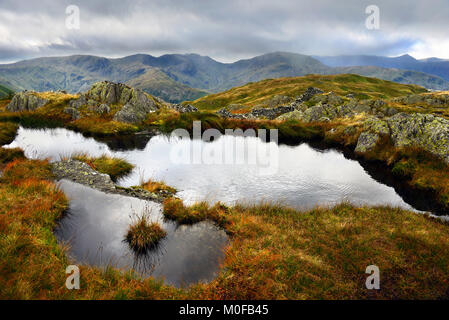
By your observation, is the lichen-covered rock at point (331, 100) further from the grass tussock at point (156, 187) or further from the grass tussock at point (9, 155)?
the grass tussock at point (9, 155)

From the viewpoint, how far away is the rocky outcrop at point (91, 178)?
17.8 m

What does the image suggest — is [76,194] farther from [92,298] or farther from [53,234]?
[92,298]

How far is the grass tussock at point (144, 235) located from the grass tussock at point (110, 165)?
11091 mm

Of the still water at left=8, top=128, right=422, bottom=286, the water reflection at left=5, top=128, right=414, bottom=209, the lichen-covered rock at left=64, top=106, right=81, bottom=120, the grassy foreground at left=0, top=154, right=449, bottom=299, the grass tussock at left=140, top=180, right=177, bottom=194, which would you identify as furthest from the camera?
Answer: the lichen-covered rock at left=64, top=106, right=81, bottom=120

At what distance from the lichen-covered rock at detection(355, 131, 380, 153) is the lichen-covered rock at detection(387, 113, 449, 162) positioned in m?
2.05

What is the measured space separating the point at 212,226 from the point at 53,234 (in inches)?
336

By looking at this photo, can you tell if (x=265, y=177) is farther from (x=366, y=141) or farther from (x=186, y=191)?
(x=366, y=141)

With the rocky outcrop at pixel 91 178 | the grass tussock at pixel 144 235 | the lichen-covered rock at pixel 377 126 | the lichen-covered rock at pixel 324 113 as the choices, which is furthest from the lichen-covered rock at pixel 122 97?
the grass tussock at pixel 144 235

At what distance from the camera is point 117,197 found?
17.0 m

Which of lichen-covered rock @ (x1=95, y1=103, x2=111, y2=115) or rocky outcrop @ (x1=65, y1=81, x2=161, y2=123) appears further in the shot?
lichen-covered rock @ (x1=95, y1=103, x2=111, y2=115)

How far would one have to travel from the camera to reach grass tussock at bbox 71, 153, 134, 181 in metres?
22.9

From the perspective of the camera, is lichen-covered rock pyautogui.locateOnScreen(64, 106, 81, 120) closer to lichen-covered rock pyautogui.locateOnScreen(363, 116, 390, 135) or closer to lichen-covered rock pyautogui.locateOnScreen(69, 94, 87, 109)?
lichen-covered rock pyautogui.locateOnScreen(69, 94, 87, 109)

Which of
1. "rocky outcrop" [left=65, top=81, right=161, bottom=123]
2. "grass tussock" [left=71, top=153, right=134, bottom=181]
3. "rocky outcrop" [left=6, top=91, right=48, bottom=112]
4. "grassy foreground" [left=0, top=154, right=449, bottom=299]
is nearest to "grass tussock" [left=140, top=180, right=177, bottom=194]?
"grassy foreground" [left=0, top=154, right=449, bottom=299]
